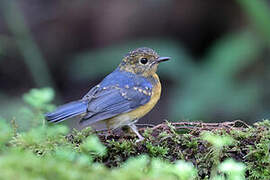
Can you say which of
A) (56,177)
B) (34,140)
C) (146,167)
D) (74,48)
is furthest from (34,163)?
(74,48)

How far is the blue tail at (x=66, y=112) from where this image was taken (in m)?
4.26

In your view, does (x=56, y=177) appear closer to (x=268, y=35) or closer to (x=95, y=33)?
(x=268, y=35)

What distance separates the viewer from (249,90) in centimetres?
748

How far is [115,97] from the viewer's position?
4734 millimetres

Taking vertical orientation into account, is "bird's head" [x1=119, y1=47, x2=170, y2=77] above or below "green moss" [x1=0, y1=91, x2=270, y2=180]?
above

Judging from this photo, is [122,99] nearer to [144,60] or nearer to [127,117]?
[127,117]

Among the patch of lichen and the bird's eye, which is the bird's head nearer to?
the bird's eye

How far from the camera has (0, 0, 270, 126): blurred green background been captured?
24.6 ft

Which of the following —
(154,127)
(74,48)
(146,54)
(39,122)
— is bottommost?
(154,127)

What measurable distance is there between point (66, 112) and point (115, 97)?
2.04 ft

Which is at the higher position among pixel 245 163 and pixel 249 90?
pixel 249 90

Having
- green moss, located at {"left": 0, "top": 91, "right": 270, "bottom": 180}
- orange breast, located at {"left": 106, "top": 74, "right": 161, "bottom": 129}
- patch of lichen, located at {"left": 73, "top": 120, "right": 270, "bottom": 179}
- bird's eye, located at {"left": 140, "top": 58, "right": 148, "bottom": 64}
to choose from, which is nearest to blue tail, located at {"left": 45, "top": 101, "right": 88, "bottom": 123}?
orange breast, located at {"left": 106, "top": 74, "right": 161, "bottom": 129}

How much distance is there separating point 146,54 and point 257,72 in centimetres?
312

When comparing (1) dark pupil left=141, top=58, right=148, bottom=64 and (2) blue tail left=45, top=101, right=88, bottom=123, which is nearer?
(2) blue tail left=45, top=101, right=88, bottom=123
